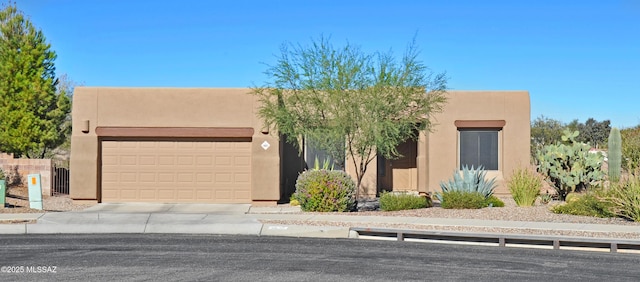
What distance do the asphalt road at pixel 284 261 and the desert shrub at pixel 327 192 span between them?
4555 mm

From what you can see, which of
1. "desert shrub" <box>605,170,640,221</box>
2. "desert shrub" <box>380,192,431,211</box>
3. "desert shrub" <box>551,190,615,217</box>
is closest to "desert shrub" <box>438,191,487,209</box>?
"desert shrub" <box>380,192,431,211</box>

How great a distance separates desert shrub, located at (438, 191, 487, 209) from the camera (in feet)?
66.1

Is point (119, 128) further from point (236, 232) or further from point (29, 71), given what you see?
point (236, 232)

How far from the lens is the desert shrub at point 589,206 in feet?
60.2

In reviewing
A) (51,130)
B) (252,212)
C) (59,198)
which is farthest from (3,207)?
(51,130)

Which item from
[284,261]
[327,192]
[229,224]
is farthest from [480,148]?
[284,261]

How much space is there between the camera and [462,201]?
66.1 feet

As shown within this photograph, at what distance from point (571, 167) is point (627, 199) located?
4.25 metres

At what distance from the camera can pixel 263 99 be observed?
2267 centimetres

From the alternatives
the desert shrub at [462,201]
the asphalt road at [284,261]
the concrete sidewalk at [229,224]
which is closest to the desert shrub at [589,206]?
the concrete sidewalk at [229,224]

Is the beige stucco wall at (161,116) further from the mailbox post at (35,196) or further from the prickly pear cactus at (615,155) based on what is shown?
the prickly pear cactus at (615,155)

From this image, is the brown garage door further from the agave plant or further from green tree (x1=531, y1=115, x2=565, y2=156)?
green tree (x1=531, y1=115, x2=565, y2=156)

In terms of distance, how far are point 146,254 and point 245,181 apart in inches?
439

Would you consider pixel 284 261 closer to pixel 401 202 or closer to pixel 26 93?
pixel 401 202
